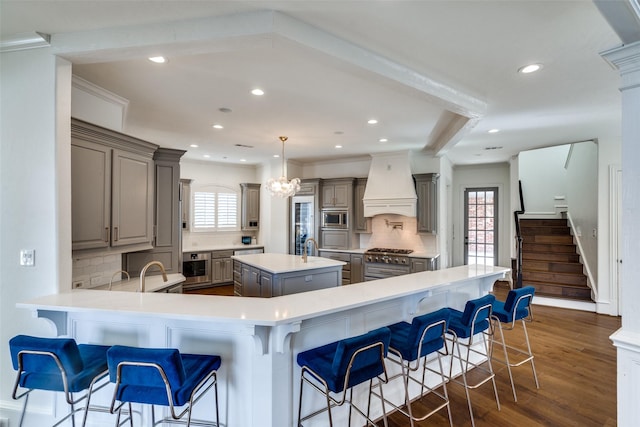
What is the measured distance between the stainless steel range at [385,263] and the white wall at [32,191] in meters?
4.54

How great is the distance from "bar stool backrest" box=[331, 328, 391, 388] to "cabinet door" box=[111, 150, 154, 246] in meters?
2.43

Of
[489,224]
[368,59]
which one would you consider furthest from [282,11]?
[489,224]

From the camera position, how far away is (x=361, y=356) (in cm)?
174

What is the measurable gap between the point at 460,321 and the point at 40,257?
323 centimetres

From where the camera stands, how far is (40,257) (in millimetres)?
2127

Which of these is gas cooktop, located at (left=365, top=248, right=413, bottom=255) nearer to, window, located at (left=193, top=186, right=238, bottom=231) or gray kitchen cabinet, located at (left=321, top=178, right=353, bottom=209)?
gray kitchen cabinet, located at (left=321, top=178, right=353, bottom=209)

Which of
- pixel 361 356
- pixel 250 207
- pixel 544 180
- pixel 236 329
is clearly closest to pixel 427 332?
pixel 361 356

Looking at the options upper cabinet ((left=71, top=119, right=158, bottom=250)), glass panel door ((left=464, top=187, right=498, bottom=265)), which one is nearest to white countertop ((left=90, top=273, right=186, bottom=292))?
upper cabinet ((left=71, top=119, right=158, bottom=250))

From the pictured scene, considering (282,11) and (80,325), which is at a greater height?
(282,11)

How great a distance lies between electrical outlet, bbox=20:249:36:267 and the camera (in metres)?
2.13

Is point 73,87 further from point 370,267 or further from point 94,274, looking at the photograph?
point 370,267

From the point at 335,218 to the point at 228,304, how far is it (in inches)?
181

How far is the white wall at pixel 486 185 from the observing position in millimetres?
6941

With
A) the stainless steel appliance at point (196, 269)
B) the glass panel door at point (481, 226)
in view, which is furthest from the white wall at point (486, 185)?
the stainless steel appliance at point (196, 269)
